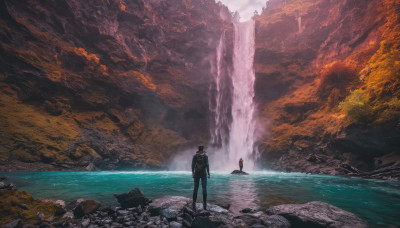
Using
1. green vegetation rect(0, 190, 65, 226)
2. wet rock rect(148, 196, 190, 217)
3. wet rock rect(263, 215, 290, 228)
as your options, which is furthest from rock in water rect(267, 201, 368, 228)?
green vegetation rect(0, 190, 65, 226)

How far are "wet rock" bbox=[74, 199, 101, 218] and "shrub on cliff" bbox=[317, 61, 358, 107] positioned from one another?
32.2 metres

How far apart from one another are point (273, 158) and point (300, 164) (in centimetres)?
457

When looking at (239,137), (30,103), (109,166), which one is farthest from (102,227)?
(239,137)

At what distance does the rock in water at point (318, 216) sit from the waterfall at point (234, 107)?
27.5 meters

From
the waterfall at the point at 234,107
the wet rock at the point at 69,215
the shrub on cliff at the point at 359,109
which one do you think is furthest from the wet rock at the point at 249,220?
the waterfall at the point at 234,107

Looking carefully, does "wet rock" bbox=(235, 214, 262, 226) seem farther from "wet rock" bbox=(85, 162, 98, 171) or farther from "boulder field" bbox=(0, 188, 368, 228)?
"wet rock" bbox=(85, 162, 98, 171)

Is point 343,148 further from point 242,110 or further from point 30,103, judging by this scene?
point 30,103

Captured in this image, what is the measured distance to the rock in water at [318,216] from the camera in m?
5.08

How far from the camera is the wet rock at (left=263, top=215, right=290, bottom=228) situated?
5.15 m

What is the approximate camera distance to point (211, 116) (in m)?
39.0

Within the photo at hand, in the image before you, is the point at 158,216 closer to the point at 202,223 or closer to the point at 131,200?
the point at 131,200

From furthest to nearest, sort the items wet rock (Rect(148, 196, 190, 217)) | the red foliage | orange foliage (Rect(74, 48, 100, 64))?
orange foliage (Rect(74, 48, 100, 64))
the red foliage
wet rock (Rect(148, 196, 190, 217))

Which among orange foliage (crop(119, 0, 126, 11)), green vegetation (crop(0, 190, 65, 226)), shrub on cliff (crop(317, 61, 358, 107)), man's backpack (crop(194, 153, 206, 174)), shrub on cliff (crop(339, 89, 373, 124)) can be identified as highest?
orange foliage (crop(119, 0, 126, 11))

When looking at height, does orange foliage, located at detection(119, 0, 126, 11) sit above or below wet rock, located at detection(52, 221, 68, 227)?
above
